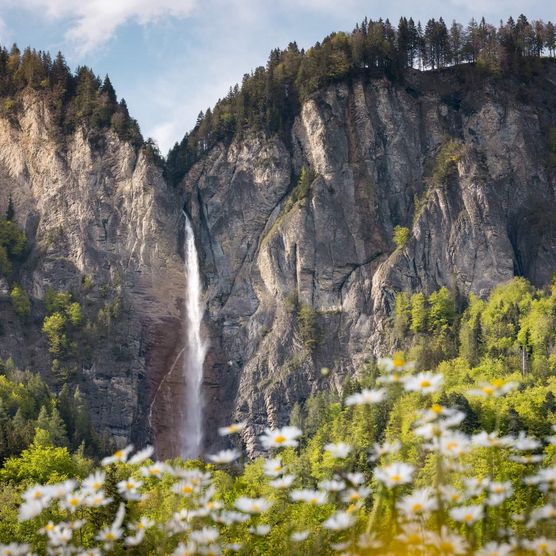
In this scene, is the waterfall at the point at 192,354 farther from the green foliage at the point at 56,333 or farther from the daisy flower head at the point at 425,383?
the daisy flower head at the point at 425,383

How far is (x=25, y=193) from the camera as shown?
12838 cm

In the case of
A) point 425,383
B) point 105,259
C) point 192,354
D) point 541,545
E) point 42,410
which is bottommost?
point 42,410

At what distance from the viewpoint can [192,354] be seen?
117062 mm

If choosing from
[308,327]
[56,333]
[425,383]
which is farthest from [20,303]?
[425,383]

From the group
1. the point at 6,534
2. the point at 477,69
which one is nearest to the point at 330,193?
the point at 477,69

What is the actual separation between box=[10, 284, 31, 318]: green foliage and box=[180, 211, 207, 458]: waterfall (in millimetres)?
19272

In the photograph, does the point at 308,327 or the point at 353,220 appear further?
the point at 353,220

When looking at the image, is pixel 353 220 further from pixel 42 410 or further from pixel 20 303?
pixel 42 410

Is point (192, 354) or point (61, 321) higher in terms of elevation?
point (61, 321)

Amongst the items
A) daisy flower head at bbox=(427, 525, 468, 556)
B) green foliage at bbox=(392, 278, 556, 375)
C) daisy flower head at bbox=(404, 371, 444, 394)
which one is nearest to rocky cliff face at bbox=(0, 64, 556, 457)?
green foliage at bbox=(392, 278, 556, 375)

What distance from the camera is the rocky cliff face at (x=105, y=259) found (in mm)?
110188

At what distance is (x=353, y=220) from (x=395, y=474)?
111541mm

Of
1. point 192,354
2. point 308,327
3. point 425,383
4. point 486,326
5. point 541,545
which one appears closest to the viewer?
point 541,545

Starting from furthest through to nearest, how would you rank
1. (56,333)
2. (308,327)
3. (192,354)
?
(192,354) → (308,327) → (56,333)
